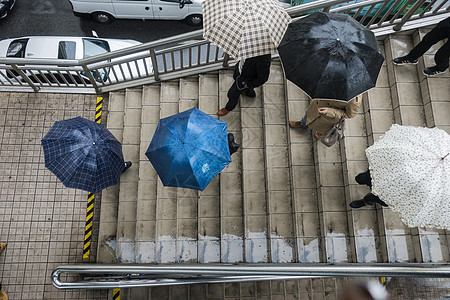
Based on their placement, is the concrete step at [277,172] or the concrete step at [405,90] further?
the concrete step at [405,90]

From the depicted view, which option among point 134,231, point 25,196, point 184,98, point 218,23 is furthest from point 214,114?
point 25,196

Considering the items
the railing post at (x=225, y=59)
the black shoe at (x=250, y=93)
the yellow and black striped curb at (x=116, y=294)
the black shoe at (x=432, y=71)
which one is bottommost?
the yellow and black striped curb at (x=116, y=294)

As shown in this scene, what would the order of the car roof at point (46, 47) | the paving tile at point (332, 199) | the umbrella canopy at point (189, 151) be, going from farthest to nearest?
the car roof at point (46, 47) < the paving tile at point (332, 199) < the umbrella canopy at point (189, 151)

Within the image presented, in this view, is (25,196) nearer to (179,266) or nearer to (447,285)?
(179,266)

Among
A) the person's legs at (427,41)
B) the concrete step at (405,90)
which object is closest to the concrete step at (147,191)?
the concrete step at (405,90)

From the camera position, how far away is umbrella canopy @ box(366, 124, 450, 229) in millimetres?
3551

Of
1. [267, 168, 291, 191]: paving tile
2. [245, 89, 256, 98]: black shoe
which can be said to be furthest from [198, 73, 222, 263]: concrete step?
[245, 89, 256, 98]: black shoe

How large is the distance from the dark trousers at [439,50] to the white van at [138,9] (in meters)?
5.36

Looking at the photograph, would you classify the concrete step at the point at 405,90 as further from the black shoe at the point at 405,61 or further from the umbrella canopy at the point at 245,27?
the umbrella canopy at the point at 245,27

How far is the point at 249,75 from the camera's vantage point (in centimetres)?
536

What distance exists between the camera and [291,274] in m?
3.54

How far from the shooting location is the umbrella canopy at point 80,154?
4715 mm

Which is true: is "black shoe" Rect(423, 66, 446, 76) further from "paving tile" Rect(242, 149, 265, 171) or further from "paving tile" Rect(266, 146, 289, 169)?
"paving tile" Rect(242, 149, 265, 171)

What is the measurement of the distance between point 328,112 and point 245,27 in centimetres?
172
